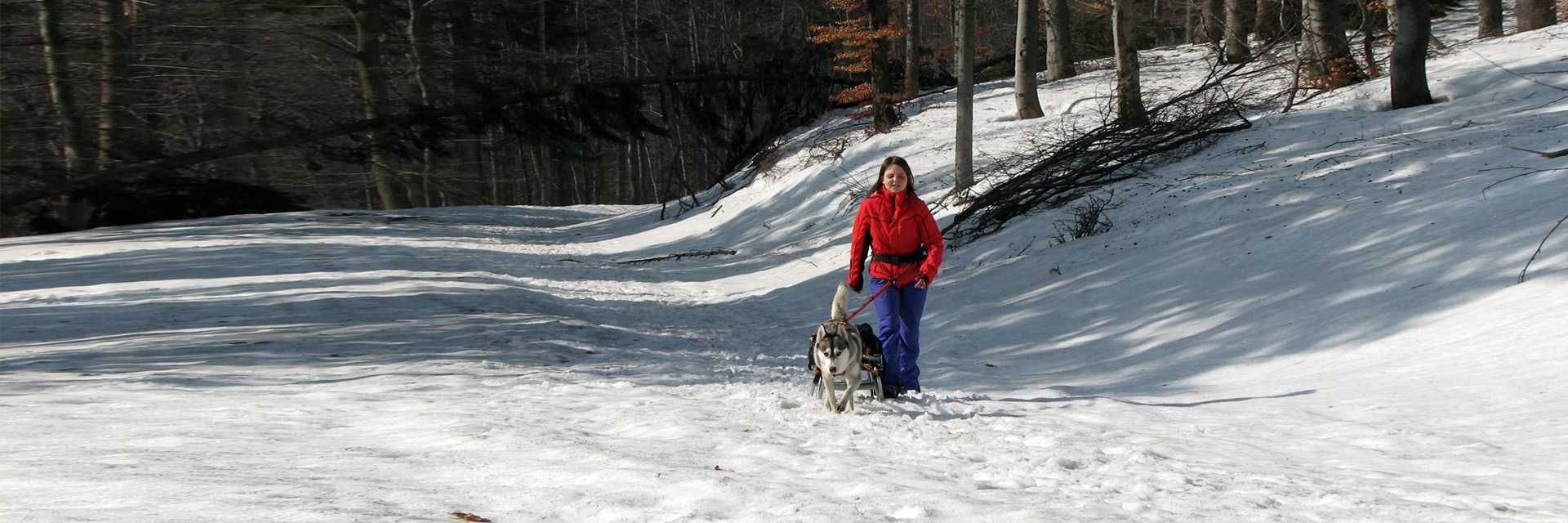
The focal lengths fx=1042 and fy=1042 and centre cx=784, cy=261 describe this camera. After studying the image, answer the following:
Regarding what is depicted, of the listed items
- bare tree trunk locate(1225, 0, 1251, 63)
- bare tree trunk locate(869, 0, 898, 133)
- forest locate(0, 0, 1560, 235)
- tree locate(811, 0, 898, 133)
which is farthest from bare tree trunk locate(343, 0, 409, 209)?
bare tree trunk locate(1225, 0, 1251, 63)

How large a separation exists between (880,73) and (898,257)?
20612 mm

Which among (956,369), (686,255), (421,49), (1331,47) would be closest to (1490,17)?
(1331,47)

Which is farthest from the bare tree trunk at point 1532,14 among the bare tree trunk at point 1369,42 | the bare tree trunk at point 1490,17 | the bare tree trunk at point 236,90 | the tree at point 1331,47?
the bare tree trunk at point 236,90

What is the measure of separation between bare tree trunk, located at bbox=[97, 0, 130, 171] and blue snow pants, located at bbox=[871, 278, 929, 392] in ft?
83.4

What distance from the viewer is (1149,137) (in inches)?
631

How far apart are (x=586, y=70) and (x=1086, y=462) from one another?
120 ft

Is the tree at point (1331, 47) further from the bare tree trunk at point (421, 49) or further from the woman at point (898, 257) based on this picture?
the bare tree trunk at point (421, 49)

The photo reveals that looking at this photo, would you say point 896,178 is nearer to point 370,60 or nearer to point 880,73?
point 880,73

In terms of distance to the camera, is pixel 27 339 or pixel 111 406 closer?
pixel 111 406

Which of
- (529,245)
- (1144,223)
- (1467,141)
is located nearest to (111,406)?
(1144,223)

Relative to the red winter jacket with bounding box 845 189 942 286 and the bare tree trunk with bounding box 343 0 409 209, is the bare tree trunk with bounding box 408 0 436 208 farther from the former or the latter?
the red winter jacket with bounding box 845 189 942 286

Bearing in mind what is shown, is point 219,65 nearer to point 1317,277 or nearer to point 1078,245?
Answer: point 1078,245

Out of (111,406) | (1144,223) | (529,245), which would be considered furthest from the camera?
(529,245)

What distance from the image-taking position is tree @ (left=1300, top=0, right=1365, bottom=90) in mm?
17125
